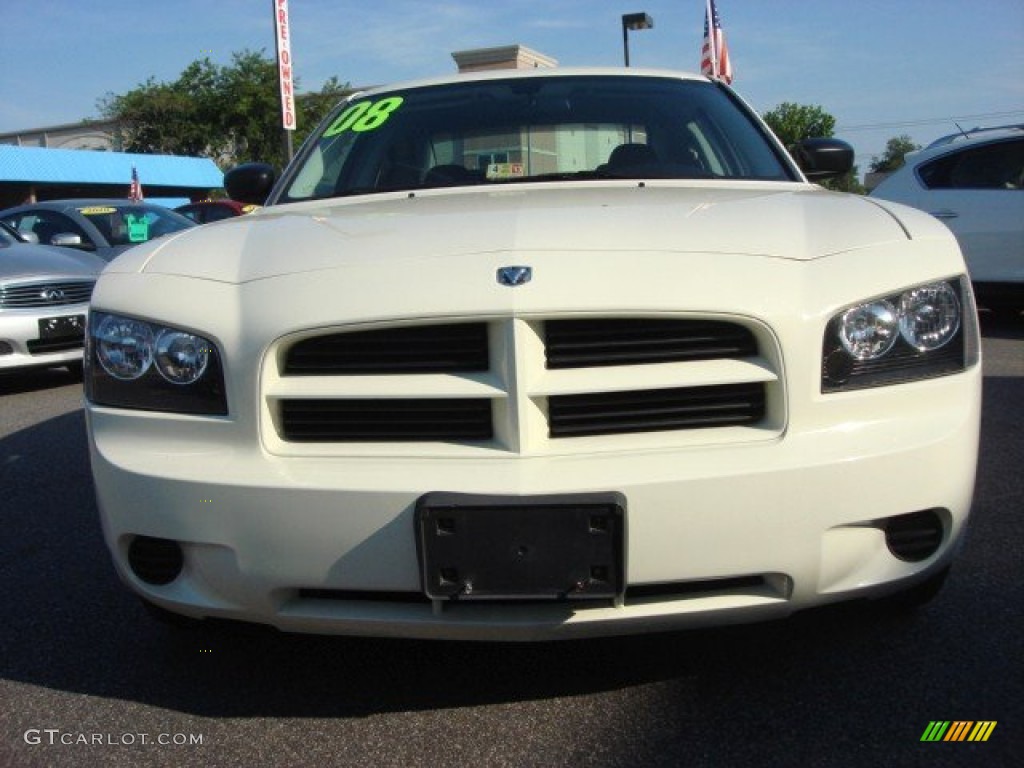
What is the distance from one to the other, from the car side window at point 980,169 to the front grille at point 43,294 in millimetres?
6693

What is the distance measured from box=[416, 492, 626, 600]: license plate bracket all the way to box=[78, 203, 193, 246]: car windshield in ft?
28.3

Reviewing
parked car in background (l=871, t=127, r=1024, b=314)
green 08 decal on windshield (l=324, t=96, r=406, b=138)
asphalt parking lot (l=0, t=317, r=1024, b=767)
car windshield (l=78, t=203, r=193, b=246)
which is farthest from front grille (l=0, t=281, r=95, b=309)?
parked car in background (l=871, t=127, r=1024, b=314)

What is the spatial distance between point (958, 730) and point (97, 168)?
147 feet

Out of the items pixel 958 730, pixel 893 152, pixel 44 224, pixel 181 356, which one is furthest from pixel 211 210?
pixel 893 152

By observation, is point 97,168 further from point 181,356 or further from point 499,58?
point 181,356

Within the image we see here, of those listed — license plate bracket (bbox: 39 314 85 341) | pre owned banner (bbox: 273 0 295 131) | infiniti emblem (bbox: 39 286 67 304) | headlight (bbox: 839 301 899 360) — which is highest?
pre owned banner (bbox: 273 0 295 131)

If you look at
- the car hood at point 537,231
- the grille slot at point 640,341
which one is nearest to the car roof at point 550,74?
the car hood at point 537,231

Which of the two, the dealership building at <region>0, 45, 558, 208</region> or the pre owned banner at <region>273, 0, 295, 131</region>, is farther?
the dealership building at <region>0, 45, 558, 208</region>

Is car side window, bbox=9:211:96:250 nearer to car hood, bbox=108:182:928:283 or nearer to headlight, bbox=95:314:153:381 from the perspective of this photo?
car hood, bbox=108:182:928:283

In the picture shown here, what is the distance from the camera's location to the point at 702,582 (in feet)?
6.79

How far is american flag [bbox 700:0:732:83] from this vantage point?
50.7ft

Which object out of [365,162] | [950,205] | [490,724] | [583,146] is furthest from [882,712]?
[950,205]

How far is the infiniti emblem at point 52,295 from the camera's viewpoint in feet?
24.1

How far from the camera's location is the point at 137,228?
993 cm
